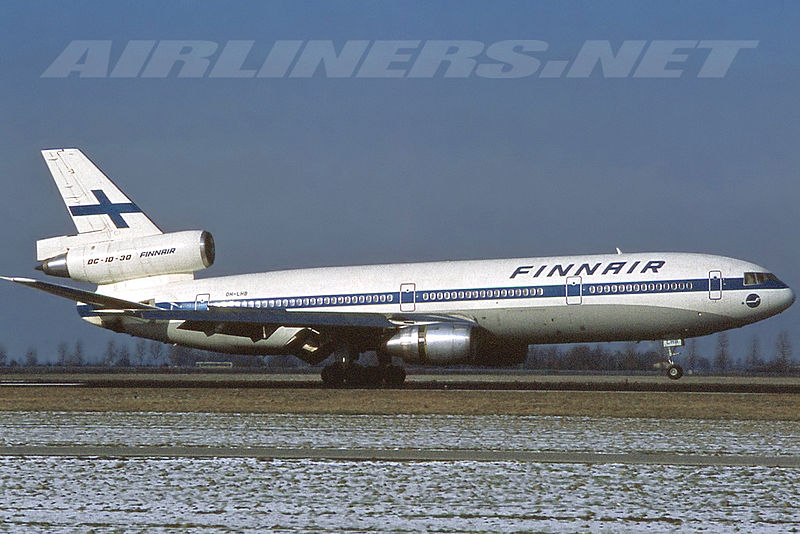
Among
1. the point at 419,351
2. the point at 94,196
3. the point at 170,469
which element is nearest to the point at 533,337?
the point at 419,351

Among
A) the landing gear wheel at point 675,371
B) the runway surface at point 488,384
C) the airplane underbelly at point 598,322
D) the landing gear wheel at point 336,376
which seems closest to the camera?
the airplane underbelly at point 598,322

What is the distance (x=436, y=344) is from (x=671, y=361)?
324 inches

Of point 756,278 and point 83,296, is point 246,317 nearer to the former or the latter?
point 83,296

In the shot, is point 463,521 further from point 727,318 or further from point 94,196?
point 94,196

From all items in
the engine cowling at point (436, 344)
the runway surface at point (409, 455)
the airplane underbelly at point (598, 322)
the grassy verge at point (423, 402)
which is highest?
the airplane underbelly at point (598, 322)

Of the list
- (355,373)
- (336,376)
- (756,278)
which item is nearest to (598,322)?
(756,278)

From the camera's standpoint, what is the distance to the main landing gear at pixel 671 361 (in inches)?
1248

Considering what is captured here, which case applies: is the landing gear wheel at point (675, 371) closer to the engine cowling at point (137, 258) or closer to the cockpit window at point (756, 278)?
the cockpit window at point (756, 278)

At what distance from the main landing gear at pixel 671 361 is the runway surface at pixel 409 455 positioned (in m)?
17.9

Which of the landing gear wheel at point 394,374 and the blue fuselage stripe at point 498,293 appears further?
the landing gear wheel at point 394,374

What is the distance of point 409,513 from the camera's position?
9.70 meters

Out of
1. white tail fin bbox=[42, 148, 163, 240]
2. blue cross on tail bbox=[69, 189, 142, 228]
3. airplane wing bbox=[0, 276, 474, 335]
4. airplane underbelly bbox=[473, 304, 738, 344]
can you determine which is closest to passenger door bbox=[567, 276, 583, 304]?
airplane underbelly bbox=[473, 304, 738, 344]

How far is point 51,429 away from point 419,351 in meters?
13.9

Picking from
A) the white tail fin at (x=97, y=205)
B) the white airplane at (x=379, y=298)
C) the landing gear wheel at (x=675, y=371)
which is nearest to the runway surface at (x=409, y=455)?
the white airplane at (x=379, y=298)
